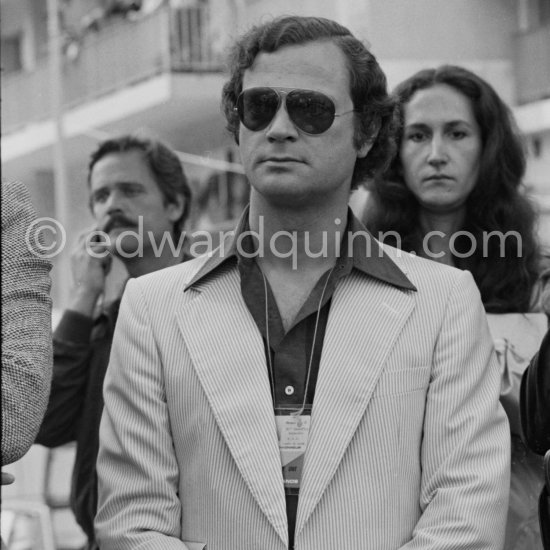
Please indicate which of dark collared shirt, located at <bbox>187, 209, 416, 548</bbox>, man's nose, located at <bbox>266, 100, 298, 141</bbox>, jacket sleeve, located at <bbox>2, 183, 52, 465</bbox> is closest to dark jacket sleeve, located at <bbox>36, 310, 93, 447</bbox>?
dark collared shirt, located at <bbox>187, 209, 416, 548</bbox>

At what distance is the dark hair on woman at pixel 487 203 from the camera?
5137mm

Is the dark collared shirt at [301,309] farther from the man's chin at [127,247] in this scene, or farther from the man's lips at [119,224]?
the man's lips at [119,224]

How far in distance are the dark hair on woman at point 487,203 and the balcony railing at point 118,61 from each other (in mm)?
14066

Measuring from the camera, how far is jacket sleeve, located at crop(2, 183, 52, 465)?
330 centimetres

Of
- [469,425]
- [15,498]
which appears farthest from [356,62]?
[15,498]

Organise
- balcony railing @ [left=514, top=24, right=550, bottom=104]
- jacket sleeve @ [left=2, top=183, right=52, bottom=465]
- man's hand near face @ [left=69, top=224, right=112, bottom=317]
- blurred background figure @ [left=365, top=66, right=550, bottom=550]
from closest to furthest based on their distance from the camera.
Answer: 1. jacket sleeve @ [left=2, top=183, right=52, bottom=465]
2. blurred background figure @ [left=365, top=66, right=550, bottom=550]
3. man's hand near face @ [left=69, top=224, right=112, bottom=317]
4. balcony railing @ [left=514, top=24, right=550, bottom=104]

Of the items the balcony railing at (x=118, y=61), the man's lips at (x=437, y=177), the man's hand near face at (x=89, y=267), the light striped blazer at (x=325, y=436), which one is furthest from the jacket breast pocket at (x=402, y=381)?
the balcony railing at (x=118, y=61)

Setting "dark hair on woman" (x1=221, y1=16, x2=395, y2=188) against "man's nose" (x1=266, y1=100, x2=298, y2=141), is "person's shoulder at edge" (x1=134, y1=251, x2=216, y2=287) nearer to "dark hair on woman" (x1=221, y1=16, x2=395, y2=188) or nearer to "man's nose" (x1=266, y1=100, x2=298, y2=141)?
"man's nose" (x1=266, y1=100, x2=298, y2=141)

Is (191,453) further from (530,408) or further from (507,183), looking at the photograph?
(507,183)

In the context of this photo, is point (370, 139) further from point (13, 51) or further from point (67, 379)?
point (13, 51)

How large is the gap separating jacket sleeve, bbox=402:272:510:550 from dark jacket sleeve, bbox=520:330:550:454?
158 millimetres

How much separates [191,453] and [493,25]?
14.3 m

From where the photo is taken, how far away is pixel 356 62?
418 cm

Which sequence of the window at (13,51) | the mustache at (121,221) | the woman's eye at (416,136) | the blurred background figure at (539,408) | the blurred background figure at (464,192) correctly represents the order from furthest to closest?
the window at (13,51), the mustache at (121,221), the woman's eye at (416,136), the blurred background figure at (464,192), the blurred background figure at (539,408)
